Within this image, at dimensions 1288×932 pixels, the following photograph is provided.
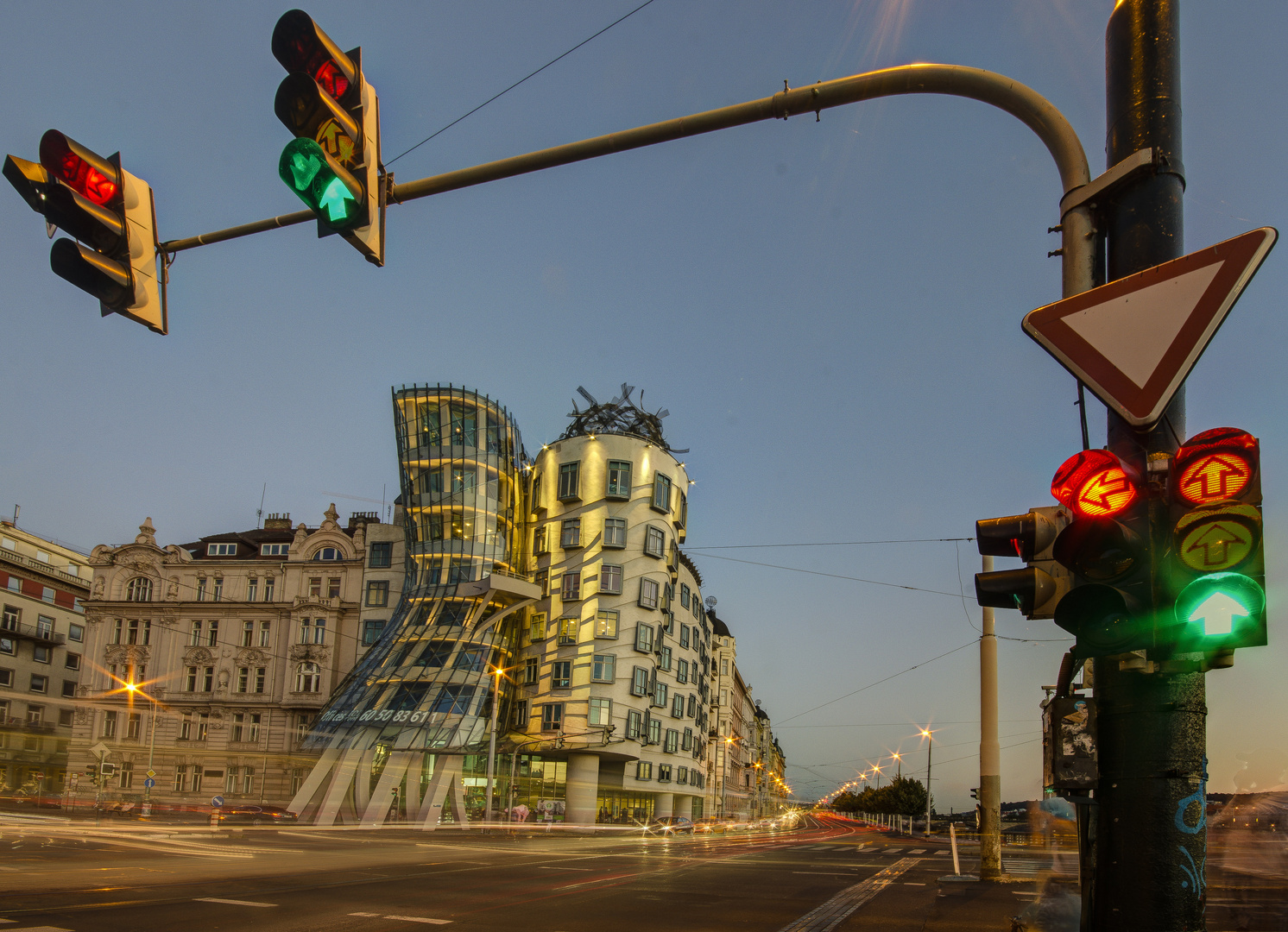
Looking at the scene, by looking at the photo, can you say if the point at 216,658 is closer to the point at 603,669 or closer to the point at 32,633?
the point at 32,633

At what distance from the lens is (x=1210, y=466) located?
3234mm

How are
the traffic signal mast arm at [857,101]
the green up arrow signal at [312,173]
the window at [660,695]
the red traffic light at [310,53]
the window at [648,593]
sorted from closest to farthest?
the traffic signal mast arm at [857,101] → the red traffic light at [310,53] → the green up arrow signal at [312,173] → the window at [648,593] → the window at [660,695]

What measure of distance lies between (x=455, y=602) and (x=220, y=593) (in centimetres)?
2295

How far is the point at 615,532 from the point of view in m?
61.4

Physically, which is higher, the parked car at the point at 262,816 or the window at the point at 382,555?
the window at the point at 382,555

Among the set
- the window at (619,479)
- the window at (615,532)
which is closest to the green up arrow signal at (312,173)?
the window at (615,532)

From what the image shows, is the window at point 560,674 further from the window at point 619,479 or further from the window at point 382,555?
the window at point 382,555

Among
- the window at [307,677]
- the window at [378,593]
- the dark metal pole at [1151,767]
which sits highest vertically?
the window at [378,593]

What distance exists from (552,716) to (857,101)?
5676 cm

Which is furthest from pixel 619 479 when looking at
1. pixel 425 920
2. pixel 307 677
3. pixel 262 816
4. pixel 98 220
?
pixel 98 220

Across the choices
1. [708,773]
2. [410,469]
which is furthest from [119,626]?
[708,773]

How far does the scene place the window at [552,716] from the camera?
57906mm

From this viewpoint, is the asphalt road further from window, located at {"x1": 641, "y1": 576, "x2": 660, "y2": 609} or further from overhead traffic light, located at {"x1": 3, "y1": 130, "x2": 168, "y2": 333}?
window, located at {"x1": 641, "y1": 576, "x2": 660, "y2": 609}

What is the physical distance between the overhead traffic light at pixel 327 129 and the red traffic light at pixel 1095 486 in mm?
3862
